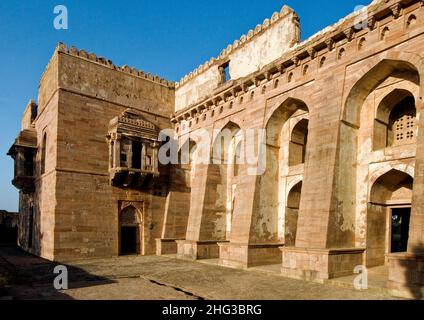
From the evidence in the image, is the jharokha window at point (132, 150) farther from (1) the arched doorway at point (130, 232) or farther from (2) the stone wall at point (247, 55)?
(2) the stone wall at point (247, 55)

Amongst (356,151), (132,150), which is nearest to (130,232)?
(132,150)

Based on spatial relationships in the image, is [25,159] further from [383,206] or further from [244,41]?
[383,206]

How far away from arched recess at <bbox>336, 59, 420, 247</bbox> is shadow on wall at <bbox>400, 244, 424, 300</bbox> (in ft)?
8.61

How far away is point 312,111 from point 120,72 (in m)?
10.9

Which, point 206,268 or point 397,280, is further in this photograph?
point 206,268

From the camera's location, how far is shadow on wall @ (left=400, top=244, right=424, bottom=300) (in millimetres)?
7523

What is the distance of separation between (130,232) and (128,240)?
1.33ft

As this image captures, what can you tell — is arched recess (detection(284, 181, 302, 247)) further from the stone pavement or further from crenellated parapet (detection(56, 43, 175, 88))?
crenellated parapet (detection(56, 43, 175, 88))

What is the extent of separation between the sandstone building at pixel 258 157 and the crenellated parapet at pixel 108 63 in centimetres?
7

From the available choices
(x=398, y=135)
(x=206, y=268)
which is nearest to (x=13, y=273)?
(x=206, y=268)

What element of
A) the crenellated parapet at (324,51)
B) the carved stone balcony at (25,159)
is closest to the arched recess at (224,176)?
the crenellated parapet at (324,51)
